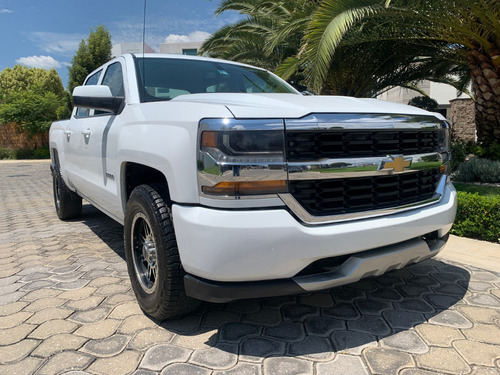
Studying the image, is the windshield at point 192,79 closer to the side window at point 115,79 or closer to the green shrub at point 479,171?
the side window at point 115,79

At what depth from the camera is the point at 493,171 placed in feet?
21.1

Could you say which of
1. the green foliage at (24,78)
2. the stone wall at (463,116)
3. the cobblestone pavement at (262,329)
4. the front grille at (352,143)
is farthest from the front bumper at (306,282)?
the green foliage at (24,78)

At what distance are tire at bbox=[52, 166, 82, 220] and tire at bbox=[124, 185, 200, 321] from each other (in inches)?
114

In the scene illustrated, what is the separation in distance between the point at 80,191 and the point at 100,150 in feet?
3.97

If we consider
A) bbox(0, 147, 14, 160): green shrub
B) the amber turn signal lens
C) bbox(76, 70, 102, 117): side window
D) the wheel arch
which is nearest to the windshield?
the wheel arch

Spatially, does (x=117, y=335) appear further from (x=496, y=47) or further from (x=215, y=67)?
(x=496, y=47)

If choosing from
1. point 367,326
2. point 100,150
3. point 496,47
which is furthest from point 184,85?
point 496,47

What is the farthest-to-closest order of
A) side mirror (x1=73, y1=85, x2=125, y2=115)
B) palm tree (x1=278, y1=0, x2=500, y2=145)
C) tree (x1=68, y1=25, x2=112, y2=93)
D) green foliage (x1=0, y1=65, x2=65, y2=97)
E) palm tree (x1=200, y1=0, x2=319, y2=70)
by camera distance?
green foliage (x1=0, y1=65, x2=65, y2=97)
tree (x1=68, y1=25, x2=112, y2=93)
palm tree (x1=200, y1=0, x2=319, y2=70)
palm tree (x1=278, y1=0, x2=500, y2=145)
side mirror (x1=73, y1=85, x2=125, y2=115)

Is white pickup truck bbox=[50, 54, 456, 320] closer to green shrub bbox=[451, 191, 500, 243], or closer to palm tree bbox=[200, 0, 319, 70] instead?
green shrub bbox=[451, 191, 500, 243]

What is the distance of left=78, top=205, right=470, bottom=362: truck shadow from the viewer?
220 cm

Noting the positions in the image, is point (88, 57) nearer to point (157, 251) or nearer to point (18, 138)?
point (18, 138)

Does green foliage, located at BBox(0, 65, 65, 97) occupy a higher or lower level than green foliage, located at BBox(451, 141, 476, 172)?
higher

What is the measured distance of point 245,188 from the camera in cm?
186

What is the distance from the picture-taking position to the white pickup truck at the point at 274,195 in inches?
73.4
